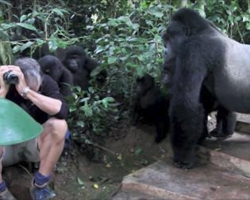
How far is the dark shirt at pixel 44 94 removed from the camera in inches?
137

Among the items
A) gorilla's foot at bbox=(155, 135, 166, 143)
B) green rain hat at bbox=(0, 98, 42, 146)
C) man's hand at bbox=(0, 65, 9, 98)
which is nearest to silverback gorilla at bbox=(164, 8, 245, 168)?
gorilla's foot at bbox=(155, 135, 166, 143)

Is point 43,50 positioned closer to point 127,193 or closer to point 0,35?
point 0,35

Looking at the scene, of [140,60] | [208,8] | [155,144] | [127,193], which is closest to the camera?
[127,193]

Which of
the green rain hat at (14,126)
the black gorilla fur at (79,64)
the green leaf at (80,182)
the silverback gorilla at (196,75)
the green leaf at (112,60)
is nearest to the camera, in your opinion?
the green rain hat at (14,126)

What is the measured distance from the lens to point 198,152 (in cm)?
414

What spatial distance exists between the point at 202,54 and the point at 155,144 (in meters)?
1.43

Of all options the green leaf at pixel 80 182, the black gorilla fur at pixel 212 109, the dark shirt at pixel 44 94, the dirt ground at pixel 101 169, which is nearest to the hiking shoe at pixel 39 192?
the dirt ground at pixel 101 169

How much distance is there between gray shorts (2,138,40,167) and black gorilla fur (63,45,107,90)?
5.55 ft

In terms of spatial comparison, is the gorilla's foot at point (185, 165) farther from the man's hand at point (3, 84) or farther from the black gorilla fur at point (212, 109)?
the man's hand at point (3, 84)

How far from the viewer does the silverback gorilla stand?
145 inches

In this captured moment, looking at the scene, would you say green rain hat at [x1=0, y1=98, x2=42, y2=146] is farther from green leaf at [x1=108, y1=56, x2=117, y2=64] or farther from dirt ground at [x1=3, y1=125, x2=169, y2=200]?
green leaf at [x1=108, y1=56, x2=117, y2=64]

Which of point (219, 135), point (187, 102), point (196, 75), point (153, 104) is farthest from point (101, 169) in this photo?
point (196, 75)

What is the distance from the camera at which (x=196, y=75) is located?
369 centimetres

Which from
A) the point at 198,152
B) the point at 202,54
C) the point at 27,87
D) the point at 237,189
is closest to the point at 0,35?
the point at 27,87
